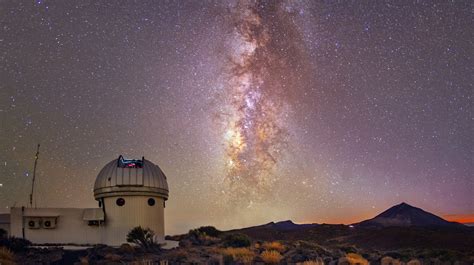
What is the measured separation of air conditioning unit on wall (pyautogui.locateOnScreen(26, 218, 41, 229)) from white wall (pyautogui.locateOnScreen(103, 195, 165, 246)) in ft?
11.1

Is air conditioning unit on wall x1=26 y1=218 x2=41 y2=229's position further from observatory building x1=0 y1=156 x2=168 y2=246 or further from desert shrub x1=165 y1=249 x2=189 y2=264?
desert shrub x1=165 y1=249 x2=189 y2=264

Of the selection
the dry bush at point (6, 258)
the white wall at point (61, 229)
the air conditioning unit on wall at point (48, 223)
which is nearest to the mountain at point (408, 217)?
the white wall at point (61, 229)

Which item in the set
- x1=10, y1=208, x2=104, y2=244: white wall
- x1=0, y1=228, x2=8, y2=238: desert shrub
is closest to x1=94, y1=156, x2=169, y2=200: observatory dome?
x1=10, y1=208, x2=104, y2=244: white wall

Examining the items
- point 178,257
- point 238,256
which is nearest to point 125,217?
point 178,257

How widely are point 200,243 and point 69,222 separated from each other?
7025 millimetres

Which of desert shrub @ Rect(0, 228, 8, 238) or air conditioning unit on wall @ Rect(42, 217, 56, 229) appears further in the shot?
air conditioning unit on wall @ Rect(42, 217, 56, 229)

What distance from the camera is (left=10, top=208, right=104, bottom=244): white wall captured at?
1089 inches

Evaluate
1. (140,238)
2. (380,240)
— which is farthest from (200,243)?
(380,240)

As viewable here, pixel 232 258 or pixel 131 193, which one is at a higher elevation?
pixel 131 193

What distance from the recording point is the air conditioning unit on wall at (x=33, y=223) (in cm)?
2772

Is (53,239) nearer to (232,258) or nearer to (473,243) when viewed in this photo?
(232,258)

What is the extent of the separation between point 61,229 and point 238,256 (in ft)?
35.8

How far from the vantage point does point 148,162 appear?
1211 inches

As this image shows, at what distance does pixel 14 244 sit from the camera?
25281 mm
